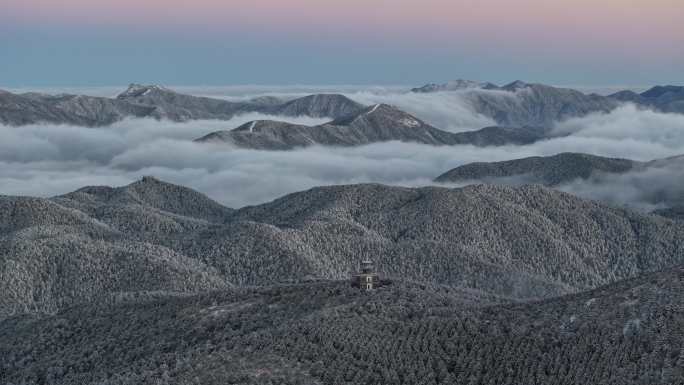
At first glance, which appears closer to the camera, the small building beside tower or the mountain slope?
the mountain slope

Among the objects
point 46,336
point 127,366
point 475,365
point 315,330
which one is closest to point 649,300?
point 475,365

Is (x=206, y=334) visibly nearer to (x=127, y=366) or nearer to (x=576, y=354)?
(x=127, y=366)

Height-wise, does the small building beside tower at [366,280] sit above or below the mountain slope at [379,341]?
above

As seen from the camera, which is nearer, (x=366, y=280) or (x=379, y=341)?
(x=379, y=341)

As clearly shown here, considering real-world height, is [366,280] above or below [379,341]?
above

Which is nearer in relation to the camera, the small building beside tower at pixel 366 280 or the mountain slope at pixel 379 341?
the mountain slope at pixel 379 341

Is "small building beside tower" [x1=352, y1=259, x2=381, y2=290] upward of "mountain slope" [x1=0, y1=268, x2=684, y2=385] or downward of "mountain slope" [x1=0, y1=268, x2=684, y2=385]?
upward

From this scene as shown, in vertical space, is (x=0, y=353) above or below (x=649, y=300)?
below

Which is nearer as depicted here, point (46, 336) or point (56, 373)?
point (56, 373)
